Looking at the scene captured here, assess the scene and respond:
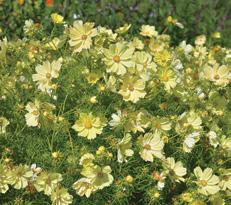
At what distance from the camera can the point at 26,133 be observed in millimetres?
2637

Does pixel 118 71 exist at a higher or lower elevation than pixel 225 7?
higher

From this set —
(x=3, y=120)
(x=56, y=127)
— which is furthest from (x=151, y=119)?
(x=3, y=120)

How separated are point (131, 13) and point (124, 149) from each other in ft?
8.22

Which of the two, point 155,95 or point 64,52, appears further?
point 64,52

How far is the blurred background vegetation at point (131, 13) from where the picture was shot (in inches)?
179

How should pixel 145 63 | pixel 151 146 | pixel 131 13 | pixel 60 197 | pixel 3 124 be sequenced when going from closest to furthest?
1. pixel 60 197
2. pixel 151 146
3. pixel 3 124
4. pixel 145 63
5. pixel 131 13

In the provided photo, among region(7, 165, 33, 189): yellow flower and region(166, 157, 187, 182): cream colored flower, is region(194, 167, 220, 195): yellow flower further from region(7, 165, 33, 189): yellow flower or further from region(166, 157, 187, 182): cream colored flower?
region(7, 165, 33, 189): yellow flower

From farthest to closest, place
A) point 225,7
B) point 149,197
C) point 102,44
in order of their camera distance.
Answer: point 225,7
point 102,44
point 149,197

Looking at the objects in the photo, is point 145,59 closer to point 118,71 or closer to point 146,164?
point 118,71

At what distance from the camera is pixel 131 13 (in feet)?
15.6

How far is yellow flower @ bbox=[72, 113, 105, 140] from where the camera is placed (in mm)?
2396

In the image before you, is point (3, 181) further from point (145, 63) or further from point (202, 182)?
point (145, 63)

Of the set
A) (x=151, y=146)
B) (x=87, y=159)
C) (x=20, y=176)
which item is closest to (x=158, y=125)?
(x=151, y=146)

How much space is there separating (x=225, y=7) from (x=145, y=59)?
259 centimetres
